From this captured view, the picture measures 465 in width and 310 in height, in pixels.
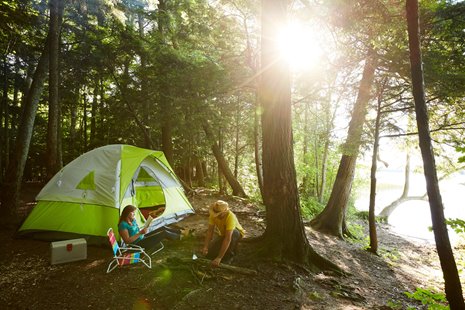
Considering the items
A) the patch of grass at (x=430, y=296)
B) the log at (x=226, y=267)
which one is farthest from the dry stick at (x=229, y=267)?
the patch of grass at (x=430, y=296)

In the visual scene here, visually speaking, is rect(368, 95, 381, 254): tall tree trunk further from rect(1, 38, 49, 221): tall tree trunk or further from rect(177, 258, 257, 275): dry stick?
rect(1, 38, 49, 221): tall tree trunk

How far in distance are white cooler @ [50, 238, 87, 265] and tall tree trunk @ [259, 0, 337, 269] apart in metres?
3.54

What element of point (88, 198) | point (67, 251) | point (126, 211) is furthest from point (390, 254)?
point (67, 251)

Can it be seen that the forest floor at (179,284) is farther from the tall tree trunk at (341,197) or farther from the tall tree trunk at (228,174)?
the tall tree trunk at (228,174)

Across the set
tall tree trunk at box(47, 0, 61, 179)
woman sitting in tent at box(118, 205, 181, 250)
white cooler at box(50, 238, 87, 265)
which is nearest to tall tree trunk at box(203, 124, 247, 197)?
tall tree trunk at box(47, 0, 61, 179)

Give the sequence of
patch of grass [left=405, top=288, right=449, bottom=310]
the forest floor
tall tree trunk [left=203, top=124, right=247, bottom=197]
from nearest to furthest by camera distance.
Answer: the forest floor < patch of grass [left=405, top=288, right=449, bottom=310] < tall tree trunk [left=203, top=124, right=247, bottom=197]

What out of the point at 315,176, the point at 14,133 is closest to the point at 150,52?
the point at 14,133

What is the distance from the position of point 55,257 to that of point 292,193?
460 cm

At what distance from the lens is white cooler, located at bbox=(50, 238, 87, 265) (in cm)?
537

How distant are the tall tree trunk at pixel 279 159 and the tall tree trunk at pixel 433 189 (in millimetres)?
2064

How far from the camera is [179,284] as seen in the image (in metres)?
4.61

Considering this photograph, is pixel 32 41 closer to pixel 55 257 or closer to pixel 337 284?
pixel 55 257

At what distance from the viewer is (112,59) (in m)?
11.2

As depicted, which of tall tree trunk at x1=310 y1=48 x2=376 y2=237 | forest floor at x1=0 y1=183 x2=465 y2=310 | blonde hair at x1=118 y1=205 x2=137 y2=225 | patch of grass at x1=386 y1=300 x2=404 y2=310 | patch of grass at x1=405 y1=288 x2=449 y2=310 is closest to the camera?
forest floor at x1=0 y1=183 x2=465 y2=310
